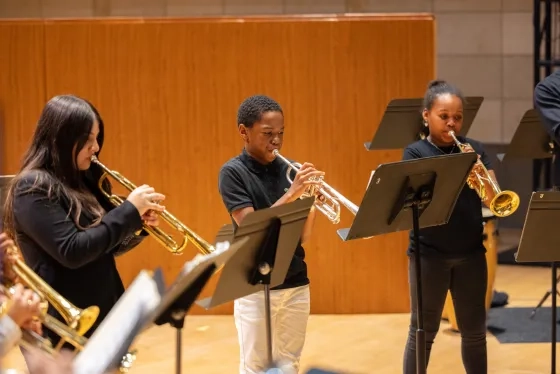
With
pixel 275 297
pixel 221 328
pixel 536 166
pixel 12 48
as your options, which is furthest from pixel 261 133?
pixel 536 166

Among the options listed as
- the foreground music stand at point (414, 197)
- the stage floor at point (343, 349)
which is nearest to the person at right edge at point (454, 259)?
the foreground music stand at point (414, 197)

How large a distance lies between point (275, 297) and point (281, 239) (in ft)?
2.05

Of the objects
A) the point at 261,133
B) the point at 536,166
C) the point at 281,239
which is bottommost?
the point at 536,166

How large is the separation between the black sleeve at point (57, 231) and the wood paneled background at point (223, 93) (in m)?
3.67

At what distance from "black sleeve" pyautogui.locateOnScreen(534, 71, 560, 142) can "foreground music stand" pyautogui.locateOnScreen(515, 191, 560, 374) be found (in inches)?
23.8

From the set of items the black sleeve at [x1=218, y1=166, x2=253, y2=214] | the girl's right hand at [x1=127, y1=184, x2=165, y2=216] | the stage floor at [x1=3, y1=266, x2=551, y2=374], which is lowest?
the stage floor at [x1=3, y1=266, x2=551, y2=374]

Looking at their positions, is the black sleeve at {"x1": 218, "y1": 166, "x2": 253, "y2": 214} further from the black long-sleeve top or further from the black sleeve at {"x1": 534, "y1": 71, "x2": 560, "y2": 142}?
the black sleeve at {"x1": 534, "y1": 71, "x2": 560, "y2": 142}

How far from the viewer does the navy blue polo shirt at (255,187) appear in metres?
3.97

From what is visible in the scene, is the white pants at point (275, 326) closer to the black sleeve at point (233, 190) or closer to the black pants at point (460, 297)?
the black sleeve at point (233, 190)

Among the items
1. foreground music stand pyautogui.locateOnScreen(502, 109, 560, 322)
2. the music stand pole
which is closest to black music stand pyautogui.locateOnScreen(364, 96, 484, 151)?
foreground music stand pyautogui.locateOnScreen(502, 109, 560, 322)

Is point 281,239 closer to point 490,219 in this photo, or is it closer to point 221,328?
point 490,219

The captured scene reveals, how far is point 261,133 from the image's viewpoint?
403 centimetres

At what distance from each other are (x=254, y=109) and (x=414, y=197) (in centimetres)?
80

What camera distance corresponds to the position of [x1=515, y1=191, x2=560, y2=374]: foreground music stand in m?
3.99
